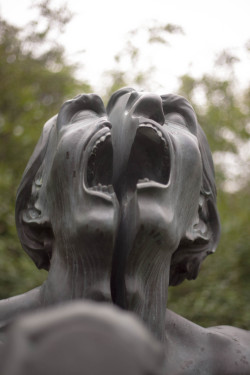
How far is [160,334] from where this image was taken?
2504mm

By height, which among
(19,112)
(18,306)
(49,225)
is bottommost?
(19,112)

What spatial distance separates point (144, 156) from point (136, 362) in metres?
1.61

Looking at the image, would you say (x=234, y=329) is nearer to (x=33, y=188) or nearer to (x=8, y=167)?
(x=33, y=188)

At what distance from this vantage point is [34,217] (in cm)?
279

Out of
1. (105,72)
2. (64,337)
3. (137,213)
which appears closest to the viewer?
(64,337)

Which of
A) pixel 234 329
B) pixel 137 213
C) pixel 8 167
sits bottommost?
pixel 8 167

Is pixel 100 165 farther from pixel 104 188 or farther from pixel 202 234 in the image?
pixel 202 234

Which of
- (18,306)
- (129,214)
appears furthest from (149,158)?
(18,306)

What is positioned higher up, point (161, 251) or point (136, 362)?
Result: point (136, 362)

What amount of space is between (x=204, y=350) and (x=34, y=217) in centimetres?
94

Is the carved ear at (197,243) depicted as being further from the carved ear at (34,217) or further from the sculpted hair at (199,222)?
the carved ear at (34,217)

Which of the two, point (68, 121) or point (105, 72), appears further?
point (105, 72)

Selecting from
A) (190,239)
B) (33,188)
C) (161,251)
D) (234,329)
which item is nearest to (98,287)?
(161,251)

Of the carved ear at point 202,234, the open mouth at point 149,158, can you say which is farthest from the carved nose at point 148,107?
the carved ear at point 202,234
